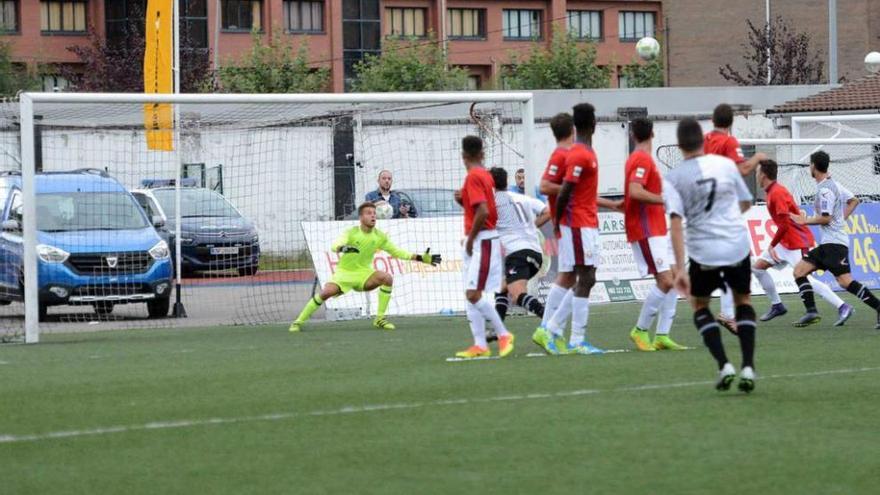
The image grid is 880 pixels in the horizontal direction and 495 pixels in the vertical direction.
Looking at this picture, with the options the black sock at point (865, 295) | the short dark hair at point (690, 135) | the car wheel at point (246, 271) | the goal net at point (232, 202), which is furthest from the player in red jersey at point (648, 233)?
the car wheel at point (246, 271)

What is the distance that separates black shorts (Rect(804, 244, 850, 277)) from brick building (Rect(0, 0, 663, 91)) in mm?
52377

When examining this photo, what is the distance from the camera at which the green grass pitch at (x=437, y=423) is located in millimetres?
7605

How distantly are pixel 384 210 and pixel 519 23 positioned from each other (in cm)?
6470

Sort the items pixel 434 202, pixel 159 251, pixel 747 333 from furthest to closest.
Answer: pixel 434 202, pixel 159 251, pixel 747 333

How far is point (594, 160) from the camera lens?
550 inches

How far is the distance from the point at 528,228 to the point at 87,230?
7471 millimetres

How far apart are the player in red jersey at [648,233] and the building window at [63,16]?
6420cm

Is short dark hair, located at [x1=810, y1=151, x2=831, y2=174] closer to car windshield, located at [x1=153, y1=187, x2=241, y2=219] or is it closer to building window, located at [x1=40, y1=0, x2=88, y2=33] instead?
car windshield, located at [x1=153, y1=187, x2=241, y2=219]

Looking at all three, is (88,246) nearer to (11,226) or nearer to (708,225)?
(11,226)

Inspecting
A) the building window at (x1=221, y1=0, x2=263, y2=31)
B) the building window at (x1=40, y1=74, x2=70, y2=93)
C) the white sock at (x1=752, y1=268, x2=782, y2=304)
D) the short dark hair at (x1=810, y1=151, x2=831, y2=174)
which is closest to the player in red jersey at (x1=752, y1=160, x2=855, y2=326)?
the white sock at (x1=752, y1=268, x2=782, y2=304)

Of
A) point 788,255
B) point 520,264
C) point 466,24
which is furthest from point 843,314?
point 466,24

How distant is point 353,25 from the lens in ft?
262

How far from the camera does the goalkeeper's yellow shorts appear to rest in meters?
19.2

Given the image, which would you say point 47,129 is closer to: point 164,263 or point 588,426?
point 164,263
